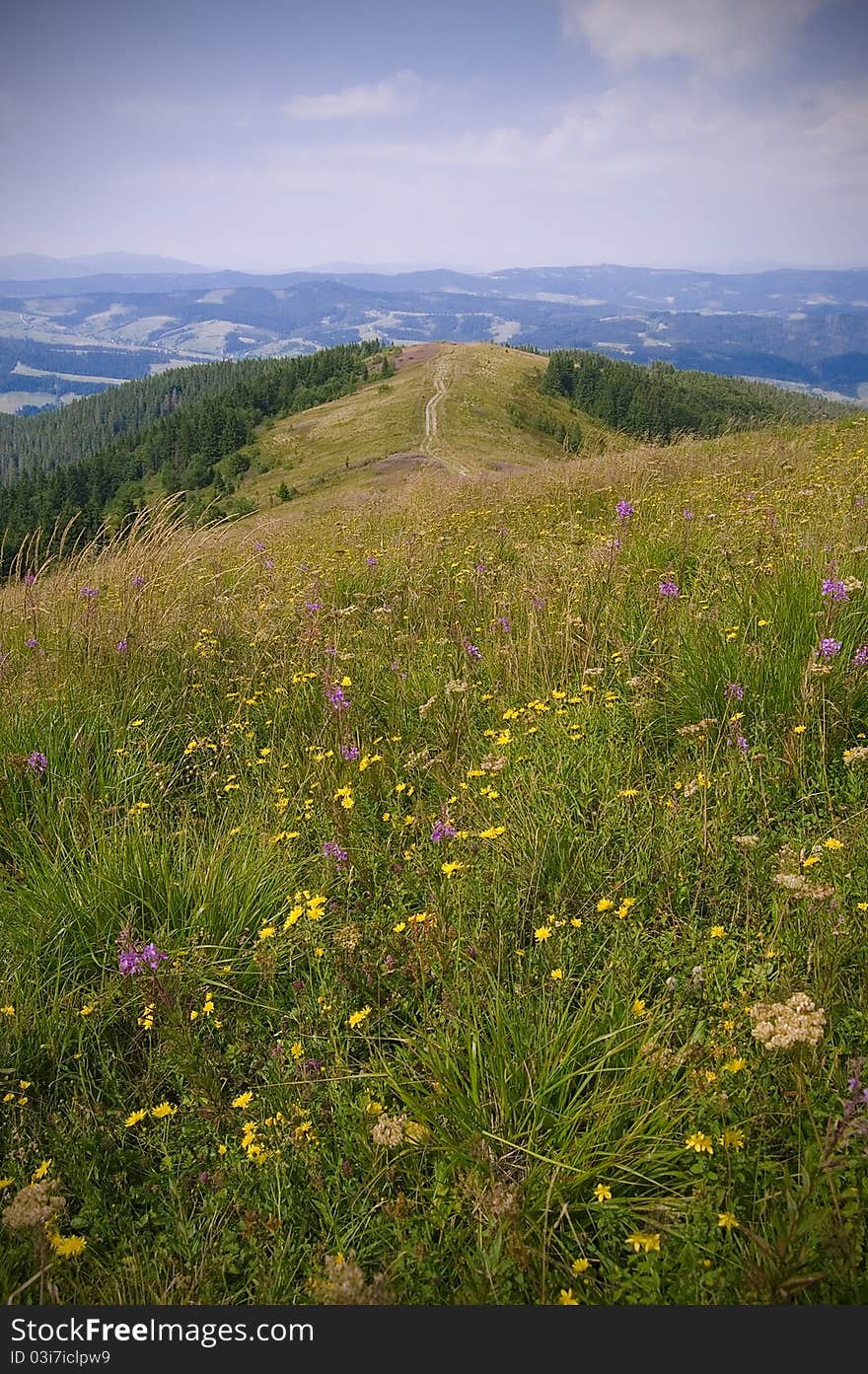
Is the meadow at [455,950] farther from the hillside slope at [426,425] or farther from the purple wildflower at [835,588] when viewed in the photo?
the hillside slope at [426,425]

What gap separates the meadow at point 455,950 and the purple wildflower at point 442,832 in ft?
0.10

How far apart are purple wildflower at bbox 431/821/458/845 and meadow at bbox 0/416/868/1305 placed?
0.10 ft

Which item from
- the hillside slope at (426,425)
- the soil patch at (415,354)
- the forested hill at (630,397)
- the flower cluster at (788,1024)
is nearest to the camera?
the flower cluster at (788,1024)

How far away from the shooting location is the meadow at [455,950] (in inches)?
75.6

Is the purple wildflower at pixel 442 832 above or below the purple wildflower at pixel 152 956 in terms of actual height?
above

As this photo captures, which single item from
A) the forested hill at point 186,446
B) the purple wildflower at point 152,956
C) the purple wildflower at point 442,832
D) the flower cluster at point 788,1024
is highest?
the forested hill at point 186,446

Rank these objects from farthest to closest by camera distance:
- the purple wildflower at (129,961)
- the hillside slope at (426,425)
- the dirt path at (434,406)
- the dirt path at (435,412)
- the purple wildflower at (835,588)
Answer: the dirt path at (434,406), the hillside slope at (426,425), the dirt path at (435,412), the purple wildflower at (835,588), the purple wildflower at (129,961)

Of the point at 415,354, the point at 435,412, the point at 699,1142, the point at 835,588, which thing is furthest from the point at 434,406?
the point at 699,1142

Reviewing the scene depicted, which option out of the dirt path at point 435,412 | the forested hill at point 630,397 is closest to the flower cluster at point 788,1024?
the dirt path at point 435,412

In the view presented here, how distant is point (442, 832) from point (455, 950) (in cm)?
62

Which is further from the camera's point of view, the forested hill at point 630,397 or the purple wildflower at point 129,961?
the forested hill at point 630,397

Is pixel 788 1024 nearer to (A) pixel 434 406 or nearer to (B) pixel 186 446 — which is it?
(A) pixel 434 406

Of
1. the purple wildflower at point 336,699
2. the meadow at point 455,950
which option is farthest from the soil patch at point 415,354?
the purple wildflower at point 336,699

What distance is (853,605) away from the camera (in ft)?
13.1
